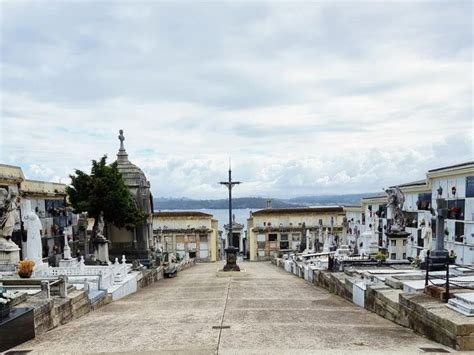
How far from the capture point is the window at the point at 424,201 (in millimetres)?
27136

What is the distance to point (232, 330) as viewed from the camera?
27.4 feet

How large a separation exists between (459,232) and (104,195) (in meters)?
19.4

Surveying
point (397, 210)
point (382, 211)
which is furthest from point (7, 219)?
point (382, 211)

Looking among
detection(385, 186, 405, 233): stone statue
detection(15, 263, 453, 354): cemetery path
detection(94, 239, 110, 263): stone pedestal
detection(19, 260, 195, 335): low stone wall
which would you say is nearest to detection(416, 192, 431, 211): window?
detection(385, 186, 405, 233): stone statue

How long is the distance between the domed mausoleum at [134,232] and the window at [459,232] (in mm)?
17457

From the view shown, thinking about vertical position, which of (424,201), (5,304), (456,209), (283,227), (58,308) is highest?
(424,201)

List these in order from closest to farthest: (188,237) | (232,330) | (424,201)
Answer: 1. (232,330)
2. (424,201)
3. (188,237)

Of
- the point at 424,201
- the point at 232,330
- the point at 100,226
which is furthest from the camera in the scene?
the point at 424,201

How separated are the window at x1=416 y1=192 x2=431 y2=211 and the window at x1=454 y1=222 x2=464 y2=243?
281 cm

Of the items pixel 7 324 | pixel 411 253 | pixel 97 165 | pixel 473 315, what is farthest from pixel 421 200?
pixel 7 324

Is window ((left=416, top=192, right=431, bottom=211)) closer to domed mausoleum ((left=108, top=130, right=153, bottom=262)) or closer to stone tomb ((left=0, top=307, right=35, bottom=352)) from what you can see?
domed mausoleum ((left=108, top=130, right=153, bottom=262))

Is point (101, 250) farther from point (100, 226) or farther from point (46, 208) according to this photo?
point (46, 208)

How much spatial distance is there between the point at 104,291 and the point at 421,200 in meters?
21.5

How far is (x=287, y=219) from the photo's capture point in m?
51.9
